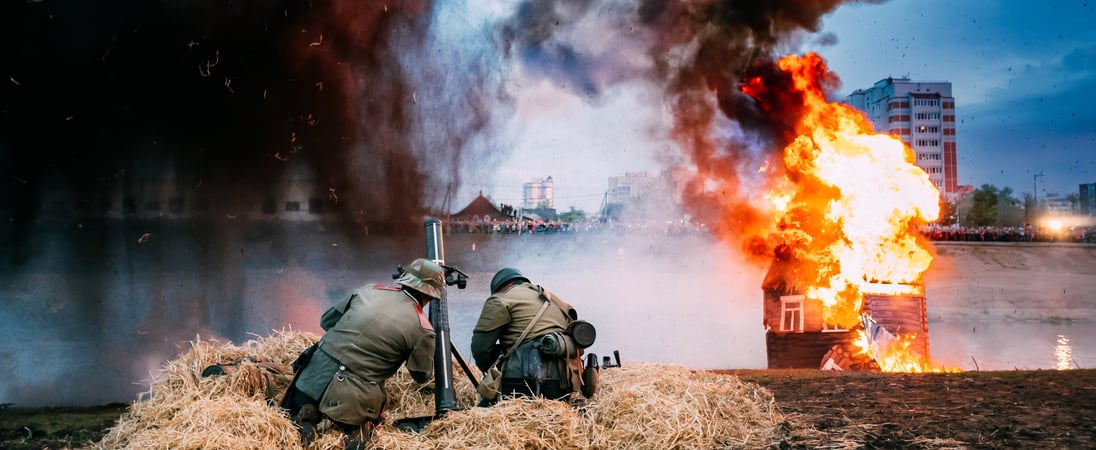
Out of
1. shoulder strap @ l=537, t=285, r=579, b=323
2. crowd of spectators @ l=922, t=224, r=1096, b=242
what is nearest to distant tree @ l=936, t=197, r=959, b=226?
crowd of spectators @ l=922, t=224, r=1096, b=242

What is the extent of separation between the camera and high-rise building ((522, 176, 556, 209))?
21.5 metres

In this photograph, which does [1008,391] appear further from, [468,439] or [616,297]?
[616,297]

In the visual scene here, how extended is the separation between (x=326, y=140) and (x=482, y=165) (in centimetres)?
423

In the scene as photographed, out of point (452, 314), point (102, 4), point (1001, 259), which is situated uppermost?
point (102, 4)

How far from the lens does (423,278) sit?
693cm

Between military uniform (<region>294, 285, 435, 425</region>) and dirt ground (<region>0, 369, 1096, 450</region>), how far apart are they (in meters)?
2.85

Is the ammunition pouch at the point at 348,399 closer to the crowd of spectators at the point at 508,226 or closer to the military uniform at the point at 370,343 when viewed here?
the military uniform at the point at 370,343

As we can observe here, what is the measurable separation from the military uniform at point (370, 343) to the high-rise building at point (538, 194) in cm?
1453

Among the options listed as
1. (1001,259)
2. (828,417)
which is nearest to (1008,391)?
(828,417)

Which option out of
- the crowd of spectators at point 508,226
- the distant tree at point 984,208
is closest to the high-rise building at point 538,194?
the crowd of spectators at point 508,226

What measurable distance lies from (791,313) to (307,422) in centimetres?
1293

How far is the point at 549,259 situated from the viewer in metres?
23.6

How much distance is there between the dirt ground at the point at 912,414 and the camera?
6992 mm

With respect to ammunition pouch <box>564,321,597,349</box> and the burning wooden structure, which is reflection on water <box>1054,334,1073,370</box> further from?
Answer: ammunition pouch <box>564,321,597,349</box>
